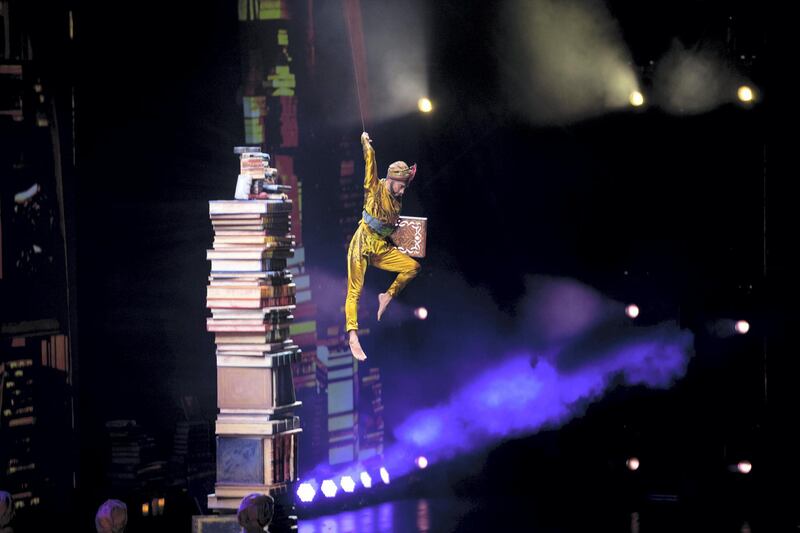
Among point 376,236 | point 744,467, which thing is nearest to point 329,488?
point 376,236

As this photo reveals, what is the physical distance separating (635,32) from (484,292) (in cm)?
209

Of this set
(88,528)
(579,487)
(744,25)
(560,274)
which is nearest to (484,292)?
(560,274)

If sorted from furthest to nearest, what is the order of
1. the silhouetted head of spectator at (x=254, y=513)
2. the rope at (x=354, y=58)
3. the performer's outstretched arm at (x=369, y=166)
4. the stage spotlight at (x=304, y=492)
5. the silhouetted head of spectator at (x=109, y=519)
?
the rope at (x=354, y=58) → the stage spotlight at (x=304, y=492) → the performer's outstretched arm at (x=369, y=166) → the silhouetted head of spectator at (x=254, y=513) → the silhouetted head of spectator at (x=109, y=519)

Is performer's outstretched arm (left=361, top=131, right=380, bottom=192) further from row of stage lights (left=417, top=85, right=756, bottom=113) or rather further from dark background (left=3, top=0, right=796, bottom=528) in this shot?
row of stage lights (left=417, top=85, right=756, bottom=113)

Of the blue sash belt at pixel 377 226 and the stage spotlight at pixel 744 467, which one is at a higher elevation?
the blue sash belt at pixel 377 226

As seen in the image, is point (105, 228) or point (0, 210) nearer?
point (0, 210)

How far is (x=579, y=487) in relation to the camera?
366 inches

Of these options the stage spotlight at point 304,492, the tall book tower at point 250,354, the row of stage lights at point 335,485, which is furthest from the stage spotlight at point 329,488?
the tall book tower at point 250,354

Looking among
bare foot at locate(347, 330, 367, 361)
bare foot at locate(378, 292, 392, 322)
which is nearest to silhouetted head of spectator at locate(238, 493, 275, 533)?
bare foot at locate(347, 330, 367, 361)

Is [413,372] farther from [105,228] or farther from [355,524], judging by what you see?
[105,228]

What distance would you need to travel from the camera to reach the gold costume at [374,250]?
7961 millimetres

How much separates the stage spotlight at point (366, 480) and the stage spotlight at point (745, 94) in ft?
11.8

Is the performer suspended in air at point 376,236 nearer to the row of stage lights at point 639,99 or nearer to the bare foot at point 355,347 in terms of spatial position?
the bare foot at point 355,347

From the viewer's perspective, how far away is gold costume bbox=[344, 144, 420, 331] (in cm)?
796
